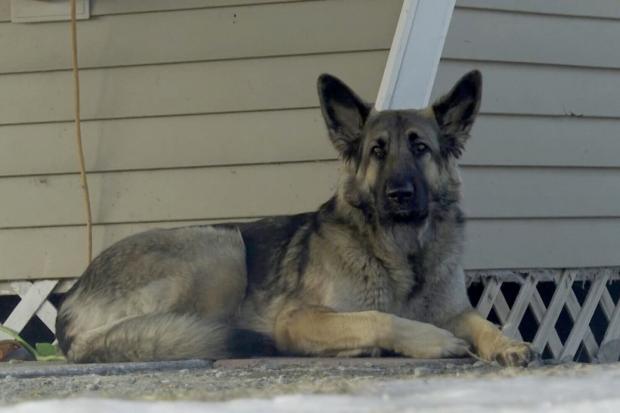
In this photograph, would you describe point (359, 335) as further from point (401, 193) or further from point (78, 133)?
point (78, 133)

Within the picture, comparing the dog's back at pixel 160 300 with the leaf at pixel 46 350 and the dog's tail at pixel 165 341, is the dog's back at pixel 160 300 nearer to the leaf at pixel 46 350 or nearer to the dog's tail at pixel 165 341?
the dog's tail at pixel 165 341

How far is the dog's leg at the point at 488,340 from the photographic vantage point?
14.4ft

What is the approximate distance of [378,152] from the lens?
17.4ft

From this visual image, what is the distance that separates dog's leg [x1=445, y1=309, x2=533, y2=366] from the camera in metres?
4.39

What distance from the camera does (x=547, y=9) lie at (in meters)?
6.21

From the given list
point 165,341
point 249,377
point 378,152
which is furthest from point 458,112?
point 249,377

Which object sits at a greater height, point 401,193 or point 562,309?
point 401,193

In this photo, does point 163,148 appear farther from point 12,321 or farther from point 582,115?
point 582,115

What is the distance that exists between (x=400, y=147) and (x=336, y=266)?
604 millimetres

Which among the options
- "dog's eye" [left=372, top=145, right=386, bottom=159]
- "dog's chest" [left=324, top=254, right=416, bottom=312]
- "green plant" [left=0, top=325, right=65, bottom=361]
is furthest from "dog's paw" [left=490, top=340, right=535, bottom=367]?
"green plant" [left=0, top=325, right=65, bottom=361]

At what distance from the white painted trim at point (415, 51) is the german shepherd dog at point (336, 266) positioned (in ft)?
0.74

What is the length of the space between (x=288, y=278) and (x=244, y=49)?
49.1 inches

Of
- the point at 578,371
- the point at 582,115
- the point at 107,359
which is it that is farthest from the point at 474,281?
the point at 578,371

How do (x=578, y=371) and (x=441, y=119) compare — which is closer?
(x=578, y=371)
